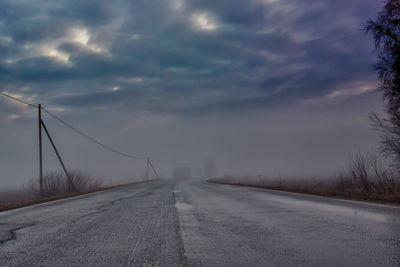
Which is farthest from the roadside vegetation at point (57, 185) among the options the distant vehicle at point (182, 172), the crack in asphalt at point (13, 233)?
the distant vehicle at point (182, 172)

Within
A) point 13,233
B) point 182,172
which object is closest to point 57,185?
point 13,233

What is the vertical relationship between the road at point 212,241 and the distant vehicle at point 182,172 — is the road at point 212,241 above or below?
above

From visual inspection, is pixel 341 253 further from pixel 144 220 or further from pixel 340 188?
pixel 340 188

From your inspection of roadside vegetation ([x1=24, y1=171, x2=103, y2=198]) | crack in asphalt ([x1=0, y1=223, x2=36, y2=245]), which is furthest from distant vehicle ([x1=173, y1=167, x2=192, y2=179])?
crack in asphalt ([x1=0, y1=223, x2=36, y2=245])

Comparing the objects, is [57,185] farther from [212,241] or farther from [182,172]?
[182,172]

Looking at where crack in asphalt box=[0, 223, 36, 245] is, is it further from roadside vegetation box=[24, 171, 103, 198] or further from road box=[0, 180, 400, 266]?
roadside vegetation box=[24, 171, 103, 198]

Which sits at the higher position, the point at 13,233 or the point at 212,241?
the point at 13,233

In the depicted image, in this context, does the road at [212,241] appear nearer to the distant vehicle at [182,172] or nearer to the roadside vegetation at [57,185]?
the roadside vegetation at [57,185]

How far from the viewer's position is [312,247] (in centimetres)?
399

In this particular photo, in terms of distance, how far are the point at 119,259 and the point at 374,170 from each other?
11575 mm

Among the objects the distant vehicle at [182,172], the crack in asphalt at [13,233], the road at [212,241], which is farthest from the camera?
the distant vehicle at [182,172]

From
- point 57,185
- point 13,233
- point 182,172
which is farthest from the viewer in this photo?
point 182,172

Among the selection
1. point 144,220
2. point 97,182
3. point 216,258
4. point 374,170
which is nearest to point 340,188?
point 374,170

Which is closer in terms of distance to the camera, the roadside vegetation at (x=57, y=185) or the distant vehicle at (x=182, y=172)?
the roadside vegetation at (x=57, y=185)
